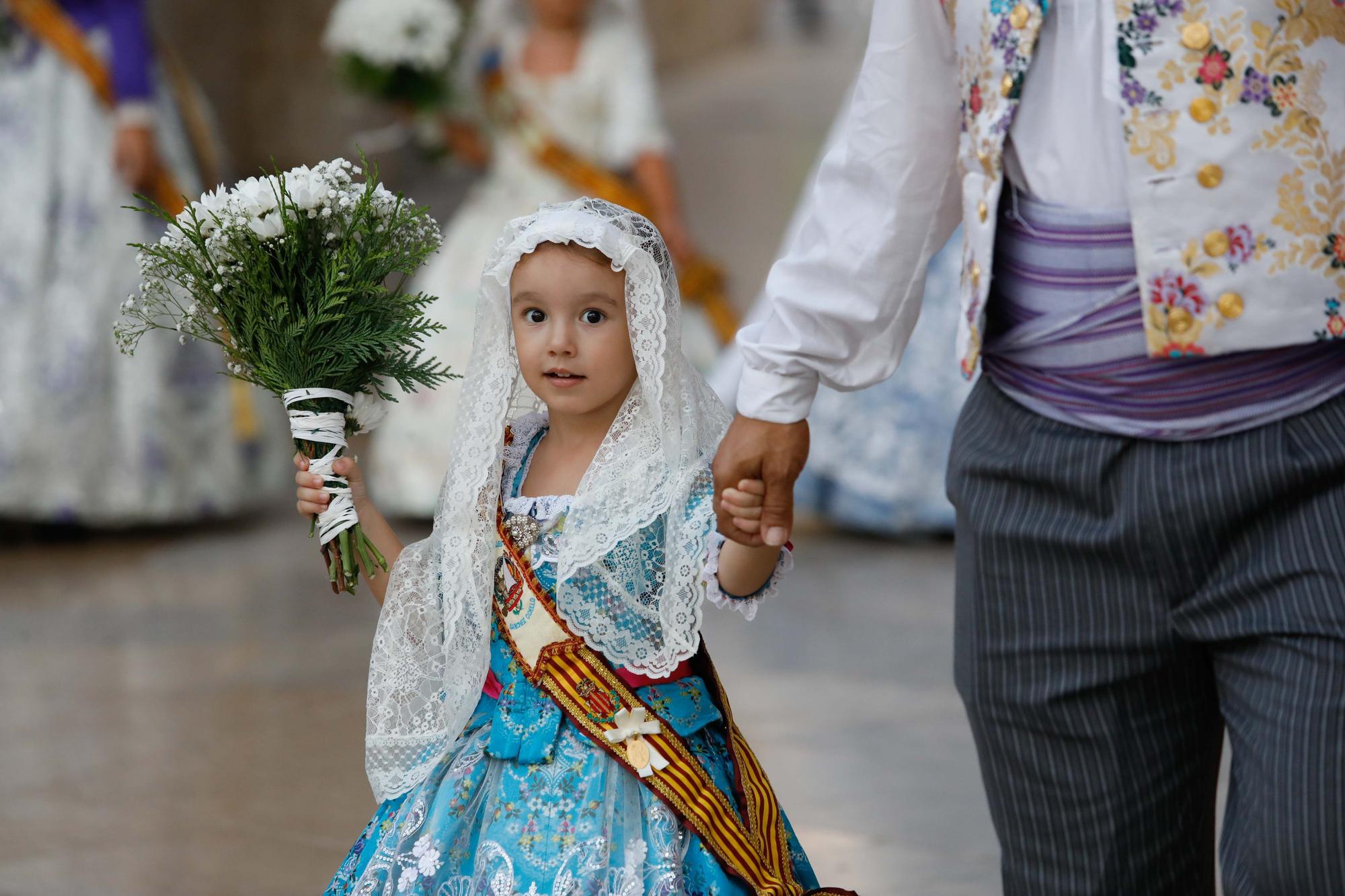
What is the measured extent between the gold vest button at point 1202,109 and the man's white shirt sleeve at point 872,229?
0.33 meters

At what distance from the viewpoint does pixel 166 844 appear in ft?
10.9

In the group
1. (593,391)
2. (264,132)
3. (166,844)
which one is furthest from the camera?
(264,132)

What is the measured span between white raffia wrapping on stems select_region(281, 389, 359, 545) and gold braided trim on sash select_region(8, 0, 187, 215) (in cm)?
416

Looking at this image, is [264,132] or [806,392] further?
[264,132]

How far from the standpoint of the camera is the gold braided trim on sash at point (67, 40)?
623 centimetres

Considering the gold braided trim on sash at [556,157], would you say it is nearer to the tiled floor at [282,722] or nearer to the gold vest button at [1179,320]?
the tiled floor at [282,722]

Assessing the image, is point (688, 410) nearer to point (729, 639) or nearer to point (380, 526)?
point (380, 526)

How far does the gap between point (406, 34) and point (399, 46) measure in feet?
0.19

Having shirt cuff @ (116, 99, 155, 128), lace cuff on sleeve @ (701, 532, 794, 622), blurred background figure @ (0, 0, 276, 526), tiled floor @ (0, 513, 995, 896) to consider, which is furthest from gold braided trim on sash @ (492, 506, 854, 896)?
shirt cuff @ (116, 99, 155, 128)

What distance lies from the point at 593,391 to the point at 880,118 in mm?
679

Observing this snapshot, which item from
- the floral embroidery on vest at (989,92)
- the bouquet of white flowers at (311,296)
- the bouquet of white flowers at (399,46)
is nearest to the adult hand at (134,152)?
the bouquet of white flowers at (399,46)

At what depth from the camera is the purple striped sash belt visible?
→ 5.17 feet

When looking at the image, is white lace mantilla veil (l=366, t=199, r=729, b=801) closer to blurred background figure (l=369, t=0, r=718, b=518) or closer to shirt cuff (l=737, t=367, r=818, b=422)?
shirt cuff (l=737, t=367, r=818, b=422)

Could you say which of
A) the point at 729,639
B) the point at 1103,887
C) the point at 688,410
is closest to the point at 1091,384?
the point at 1103,887
